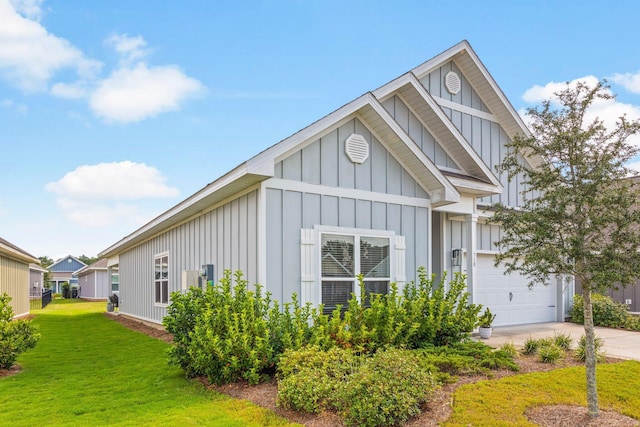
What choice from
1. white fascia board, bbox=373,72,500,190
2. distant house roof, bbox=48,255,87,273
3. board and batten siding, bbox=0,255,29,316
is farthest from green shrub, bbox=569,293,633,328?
distant house roof, bbox=48,255,87,273

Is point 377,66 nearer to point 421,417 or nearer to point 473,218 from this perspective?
point 473,218

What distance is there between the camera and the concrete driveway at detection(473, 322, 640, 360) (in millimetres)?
9297

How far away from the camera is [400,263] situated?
9.43m

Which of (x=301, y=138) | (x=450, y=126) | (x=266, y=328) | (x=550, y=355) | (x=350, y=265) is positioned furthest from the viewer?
(x=450, y=126)

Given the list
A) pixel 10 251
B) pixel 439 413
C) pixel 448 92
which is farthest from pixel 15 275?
pixel 439 413

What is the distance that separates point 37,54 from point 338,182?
1052 centimetres

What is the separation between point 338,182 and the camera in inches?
346

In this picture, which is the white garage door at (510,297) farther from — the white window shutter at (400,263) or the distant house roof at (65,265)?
the distant house roof at (65,265)

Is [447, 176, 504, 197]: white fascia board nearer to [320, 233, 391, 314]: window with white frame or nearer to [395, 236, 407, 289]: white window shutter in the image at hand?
[395, 236, 407, 289]: white window shutter

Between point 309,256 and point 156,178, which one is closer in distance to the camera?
point 309,256

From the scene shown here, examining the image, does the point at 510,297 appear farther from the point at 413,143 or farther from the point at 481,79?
the point at 413,143

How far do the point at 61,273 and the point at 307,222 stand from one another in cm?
5873

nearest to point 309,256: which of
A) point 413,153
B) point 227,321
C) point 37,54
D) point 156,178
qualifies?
point 227,321

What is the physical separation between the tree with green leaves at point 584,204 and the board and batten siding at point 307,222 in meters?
3.56
